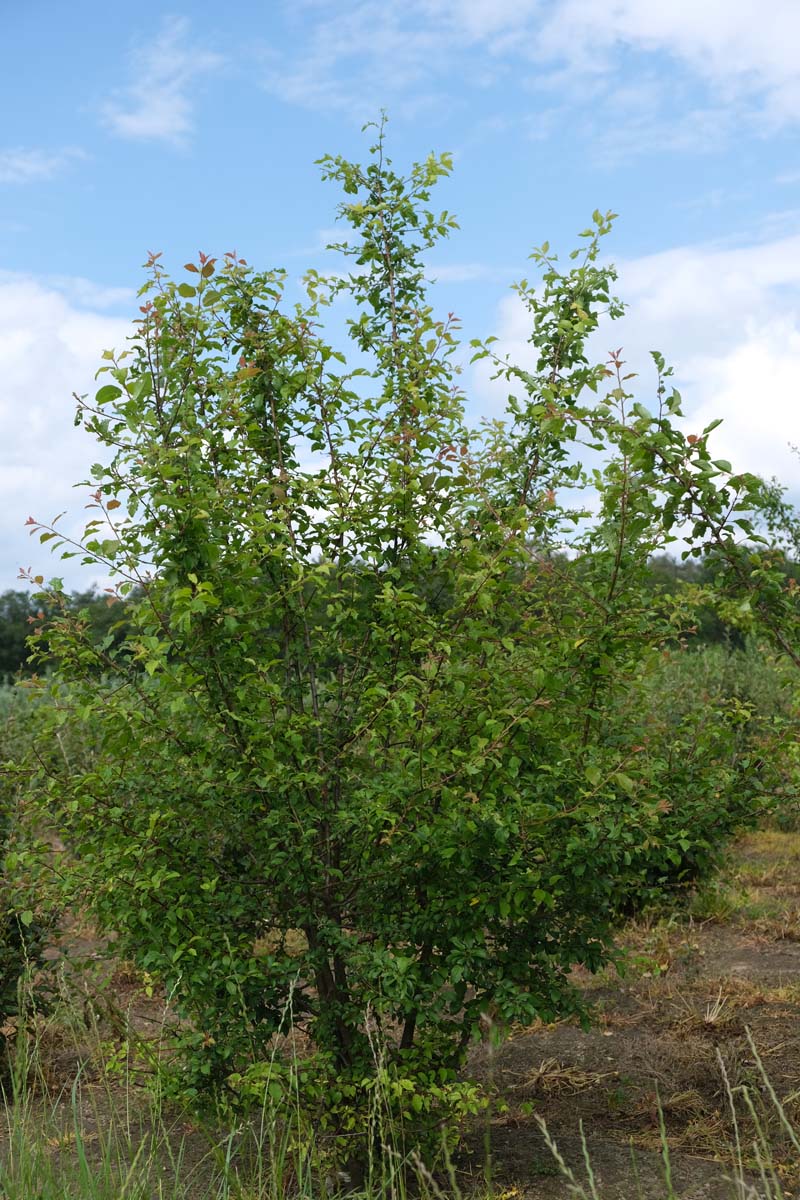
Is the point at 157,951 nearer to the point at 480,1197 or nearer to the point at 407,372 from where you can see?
the point at 480,1197

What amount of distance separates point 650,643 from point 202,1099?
7.76 ft

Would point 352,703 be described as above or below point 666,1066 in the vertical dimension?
above

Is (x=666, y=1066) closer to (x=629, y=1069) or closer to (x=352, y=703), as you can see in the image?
(x=629, y=1069)

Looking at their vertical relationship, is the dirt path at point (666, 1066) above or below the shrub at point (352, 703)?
below

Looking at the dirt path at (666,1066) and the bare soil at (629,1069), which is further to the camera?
the dirt path at (666,1066)

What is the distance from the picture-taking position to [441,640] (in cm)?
370

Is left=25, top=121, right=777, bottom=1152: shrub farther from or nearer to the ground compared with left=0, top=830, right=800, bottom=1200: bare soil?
farther from the ground

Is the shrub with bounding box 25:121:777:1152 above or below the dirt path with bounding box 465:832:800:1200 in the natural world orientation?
above

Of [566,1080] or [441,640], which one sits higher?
[441,640]

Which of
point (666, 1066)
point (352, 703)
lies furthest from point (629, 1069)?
point (352, 703)

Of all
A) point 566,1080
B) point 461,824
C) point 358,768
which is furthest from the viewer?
point 566,1080

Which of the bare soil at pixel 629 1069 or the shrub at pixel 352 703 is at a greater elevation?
the shrub at pixel 352 703

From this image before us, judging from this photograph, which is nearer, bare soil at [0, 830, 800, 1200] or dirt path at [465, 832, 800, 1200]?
bare soil at [0, 830, 800, 1200]

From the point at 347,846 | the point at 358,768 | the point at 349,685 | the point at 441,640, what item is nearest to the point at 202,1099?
the point at 347,846
